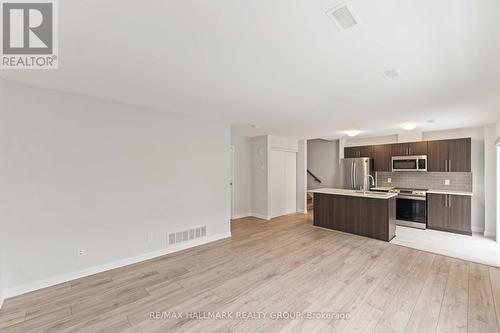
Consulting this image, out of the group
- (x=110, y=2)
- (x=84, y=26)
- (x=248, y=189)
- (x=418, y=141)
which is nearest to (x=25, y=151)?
(x=84, y=26)

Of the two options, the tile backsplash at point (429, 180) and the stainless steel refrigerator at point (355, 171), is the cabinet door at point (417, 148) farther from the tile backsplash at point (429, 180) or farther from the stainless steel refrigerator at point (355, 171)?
the stainless steel refrigerator at point (355, 171)

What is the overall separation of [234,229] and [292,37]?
14.6 ft

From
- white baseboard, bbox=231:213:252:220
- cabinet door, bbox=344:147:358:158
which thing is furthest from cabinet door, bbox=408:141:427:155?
white baseboard, bbox=231:213:252:220

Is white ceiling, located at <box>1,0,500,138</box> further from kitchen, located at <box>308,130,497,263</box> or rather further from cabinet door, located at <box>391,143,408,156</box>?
cabinet door, located at <box>391,143,408,156</box>

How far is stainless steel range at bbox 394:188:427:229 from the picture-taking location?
5.21 meters

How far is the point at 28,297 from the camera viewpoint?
2467 mm

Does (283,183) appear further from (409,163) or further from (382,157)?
(409,163)

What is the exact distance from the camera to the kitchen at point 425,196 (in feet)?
14.6

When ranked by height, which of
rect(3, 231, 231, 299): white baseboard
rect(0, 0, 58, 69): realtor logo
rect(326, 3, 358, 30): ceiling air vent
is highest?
rect(0, 0, 58, 69): realtor logo

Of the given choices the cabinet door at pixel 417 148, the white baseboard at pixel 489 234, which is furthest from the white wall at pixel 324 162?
the white baseboard at pixel 489 234

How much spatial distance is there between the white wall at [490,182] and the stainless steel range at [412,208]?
3.60 ft

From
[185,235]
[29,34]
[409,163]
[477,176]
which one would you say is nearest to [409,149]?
[409,163]

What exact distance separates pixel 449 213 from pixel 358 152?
2681mm

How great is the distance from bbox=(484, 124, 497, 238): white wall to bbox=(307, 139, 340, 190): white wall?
3.50m
